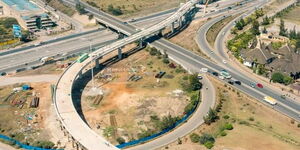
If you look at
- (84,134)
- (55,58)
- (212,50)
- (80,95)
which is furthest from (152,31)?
(84,134)

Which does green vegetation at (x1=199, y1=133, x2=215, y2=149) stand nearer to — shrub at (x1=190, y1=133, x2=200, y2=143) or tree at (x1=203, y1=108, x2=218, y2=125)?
shrub at (x1=190, y1=133, x2=200, y2=143)

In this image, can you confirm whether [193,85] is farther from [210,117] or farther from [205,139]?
[205,139]

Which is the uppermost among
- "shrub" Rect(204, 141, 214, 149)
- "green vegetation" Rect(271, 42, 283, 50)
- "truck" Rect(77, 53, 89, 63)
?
"green vegetation" Rect(271, 42, 283, 50)

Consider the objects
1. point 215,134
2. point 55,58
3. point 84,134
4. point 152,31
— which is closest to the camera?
point 84,134

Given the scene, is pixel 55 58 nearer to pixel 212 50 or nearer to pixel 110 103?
pixel 110 103

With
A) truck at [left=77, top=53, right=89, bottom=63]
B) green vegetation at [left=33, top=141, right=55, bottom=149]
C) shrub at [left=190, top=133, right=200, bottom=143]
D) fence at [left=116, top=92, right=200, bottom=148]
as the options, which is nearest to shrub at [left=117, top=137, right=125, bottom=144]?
fence at [left=116, top=92, right=200, bottom=148]

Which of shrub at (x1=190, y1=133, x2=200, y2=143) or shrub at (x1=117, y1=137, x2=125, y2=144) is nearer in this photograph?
shrub at (x1=190, y1=133, x2=200, y2=143)

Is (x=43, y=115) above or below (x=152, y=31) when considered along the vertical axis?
below
